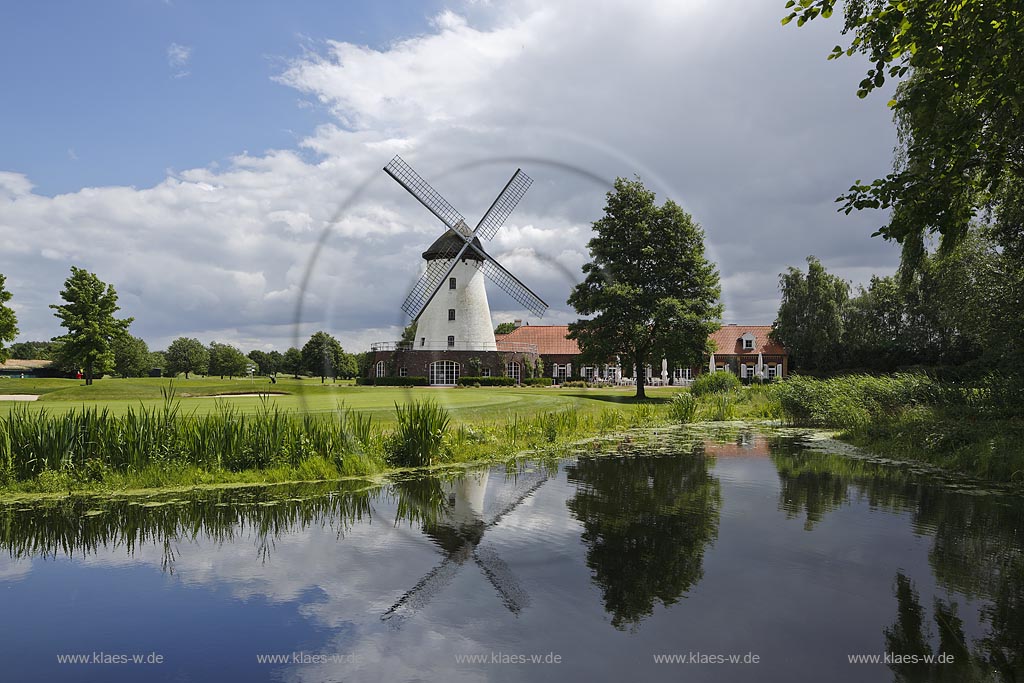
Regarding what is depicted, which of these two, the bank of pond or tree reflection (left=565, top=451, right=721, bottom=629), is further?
the bank of pond

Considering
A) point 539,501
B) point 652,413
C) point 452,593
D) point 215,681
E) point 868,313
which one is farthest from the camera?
point 868,313

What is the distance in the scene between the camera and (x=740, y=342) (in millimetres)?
68438

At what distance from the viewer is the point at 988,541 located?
752cm

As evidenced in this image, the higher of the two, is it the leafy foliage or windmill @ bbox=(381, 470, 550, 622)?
the leafy foliage

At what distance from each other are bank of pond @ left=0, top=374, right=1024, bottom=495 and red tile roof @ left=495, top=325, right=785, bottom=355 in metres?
48.7

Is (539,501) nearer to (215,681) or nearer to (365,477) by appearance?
(365,477)

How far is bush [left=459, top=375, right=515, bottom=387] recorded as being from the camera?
4797 centimetres

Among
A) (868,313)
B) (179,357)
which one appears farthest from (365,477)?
(179,357)

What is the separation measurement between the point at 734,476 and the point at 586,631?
25.2ft

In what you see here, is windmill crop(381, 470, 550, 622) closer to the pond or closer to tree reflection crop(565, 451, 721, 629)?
the pond

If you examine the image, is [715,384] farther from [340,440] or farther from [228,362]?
[228,362]

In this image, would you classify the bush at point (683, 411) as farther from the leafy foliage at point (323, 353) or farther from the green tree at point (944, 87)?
the leafy foliage at point (323, 353)

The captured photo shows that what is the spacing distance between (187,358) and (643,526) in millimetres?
129882

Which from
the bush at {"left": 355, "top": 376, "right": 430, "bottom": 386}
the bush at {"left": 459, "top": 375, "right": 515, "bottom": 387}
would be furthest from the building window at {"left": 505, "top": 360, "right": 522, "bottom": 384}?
the bush at {"left": 355, "top": 376, "right": 430, "bottom": 386}
